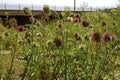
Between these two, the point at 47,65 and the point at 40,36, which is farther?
the point at 40,36

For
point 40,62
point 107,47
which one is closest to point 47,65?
point 40,62

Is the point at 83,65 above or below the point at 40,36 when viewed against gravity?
below

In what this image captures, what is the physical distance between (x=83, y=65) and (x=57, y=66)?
28 cm

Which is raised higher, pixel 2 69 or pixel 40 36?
pixel 40 36

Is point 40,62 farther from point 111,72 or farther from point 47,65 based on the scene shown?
point 111,72

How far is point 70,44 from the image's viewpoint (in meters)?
4.29

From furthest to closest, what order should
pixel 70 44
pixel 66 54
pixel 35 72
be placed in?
pixel 70 44, pixel 66 54, pixel 35 72

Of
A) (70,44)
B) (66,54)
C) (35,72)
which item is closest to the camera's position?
(35,72)

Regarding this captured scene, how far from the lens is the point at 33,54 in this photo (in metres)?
3.84

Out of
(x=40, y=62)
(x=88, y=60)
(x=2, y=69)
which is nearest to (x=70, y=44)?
(x=88, y=60)

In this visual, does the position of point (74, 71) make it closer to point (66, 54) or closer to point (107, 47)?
point (66, 54)

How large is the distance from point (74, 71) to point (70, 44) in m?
0.58

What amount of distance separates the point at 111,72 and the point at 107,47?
12.5 inches

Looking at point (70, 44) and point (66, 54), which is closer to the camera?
point (66, 54)
